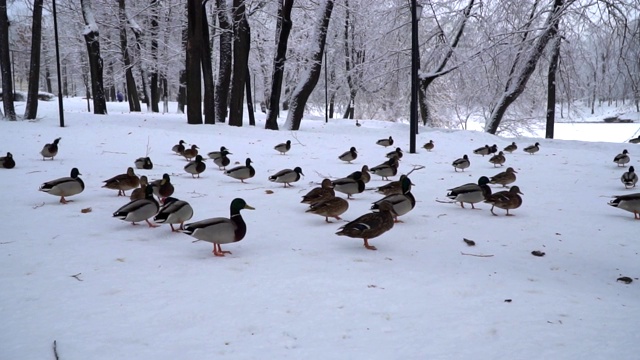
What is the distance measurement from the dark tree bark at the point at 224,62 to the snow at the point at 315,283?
Answer: 11383 mm

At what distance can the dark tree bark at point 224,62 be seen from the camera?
61.5ft

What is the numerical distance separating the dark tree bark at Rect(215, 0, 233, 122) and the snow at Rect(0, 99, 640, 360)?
1138cm


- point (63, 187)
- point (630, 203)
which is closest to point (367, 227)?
point (630, 203)

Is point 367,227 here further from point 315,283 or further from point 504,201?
point 504,201

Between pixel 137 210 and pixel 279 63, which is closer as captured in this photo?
pixel 137 210

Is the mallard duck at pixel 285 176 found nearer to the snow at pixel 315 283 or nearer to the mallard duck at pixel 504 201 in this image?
the snow at pixel 315 283

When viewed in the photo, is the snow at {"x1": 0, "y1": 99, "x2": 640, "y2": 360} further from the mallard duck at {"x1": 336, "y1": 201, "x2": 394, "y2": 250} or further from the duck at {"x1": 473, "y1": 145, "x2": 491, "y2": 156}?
the duck at {"x1": 473, "y1": 145, "x2": 491, "y2": 156}

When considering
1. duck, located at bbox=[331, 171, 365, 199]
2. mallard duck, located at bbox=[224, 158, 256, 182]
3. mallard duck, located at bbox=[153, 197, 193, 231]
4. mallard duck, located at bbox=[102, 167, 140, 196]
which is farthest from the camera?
mallard duck, located at bbox=[224, 158, 256, 182]

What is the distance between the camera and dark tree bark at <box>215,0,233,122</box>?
61.5 feet

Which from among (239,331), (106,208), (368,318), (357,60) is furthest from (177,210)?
(357,60)

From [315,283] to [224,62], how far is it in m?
16.2

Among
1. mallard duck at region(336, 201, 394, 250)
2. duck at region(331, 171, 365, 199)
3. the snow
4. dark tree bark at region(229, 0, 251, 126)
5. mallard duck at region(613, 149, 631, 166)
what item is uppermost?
dark tree bark at region(229, 0, 251, 126)

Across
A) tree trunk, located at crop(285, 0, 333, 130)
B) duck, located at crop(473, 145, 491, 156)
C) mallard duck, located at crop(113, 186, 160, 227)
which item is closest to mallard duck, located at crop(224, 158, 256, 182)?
mallard duck, located at crop(113, 186, 160, 227)

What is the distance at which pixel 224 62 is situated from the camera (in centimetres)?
1864
